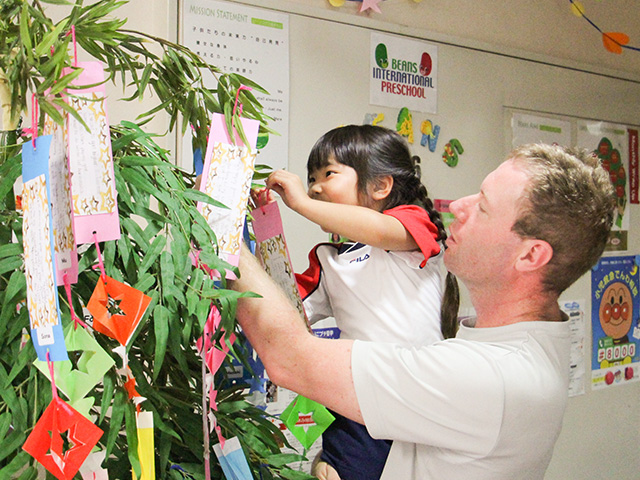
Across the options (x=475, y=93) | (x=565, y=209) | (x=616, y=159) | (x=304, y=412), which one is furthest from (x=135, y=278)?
(x=616, y=159)

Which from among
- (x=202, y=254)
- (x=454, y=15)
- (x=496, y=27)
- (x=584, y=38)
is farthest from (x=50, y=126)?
(x=584, y=38)

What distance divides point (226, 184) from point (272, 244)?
23cm

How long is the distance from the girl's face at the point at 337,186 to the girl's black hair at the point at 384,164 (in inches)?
0.5

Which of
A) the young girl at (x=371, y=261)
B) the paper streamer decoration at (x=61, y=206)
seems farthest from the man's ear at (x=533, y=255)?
the paper streamer decoration at (x=61, y=206)

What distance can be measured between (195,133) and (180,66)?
0.40 ft

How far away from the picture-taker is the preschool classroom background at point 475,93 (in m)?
1.84

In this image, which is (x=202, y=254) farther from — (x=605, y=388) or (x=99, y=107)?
(x=605, y=388)

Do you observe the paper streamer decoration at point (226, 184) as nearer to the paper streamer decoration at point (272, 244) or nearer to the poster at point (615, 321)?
the paper streamer decoration at point (272, 244)

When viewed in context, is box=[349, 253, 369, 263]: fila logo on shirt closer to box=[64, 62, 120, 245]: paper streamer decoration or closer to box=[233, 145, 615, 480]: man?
box=[233, 145, 615, 480]: man

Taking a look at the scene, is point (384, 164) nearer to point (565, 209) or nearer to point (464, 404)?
point (565, 209)

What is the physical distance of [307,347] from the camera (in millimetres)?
992

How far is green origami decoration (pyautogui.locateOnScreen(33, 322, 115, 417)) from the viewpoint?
719mm

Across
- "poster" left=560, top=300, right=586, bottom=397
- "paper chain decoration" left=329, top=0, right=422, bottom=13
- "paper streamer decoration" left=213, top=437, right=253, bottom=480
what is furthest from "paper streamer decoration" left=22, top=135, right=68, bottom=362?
"poster" left=560, top=300, right=586, bottom=397

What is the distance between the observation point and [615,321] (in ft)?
8.81
